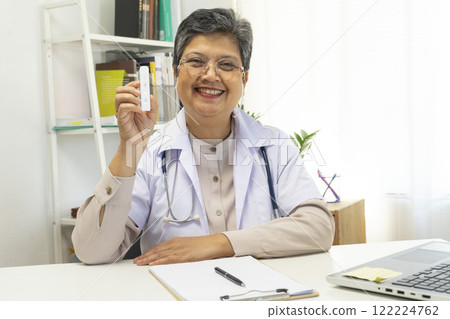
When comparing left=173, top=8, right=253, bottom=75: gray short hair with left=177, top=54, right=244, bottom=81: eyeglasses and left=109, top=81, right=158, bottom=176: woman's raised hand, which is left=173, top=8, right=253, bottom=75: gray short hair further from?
left=109, top=81, right=158, bottom=176: woman's raised hand

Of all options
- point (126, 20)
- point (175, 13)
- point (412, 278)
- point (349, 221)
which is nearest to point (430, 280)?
point (412, 278)

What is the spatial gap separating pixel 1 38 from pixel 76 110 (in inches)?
14.5

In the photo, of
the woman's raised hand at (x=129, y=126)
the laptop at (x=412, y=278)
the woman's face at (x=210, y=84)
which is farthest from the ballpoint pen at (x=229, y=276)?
the woman's face at (x=210, y=84)

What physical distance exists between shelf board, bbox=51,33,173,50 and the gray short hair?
2.69 ft

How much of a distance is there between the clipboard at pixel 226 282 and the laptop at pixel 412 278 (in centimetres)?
7

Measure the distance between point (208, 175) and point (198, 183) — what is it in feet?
0.15

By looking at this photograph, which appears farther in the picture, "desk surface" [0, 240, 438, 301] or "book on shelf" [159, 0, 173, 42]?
"book on shelf" [159, 0, 173, 42]

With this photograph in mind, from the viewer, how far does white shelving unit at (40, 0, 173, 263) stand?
1.89 meters

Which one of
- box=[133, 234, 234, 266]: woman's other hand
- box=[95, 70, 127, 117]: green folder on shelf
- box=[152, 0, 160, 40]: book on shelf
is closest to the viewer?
box=[133, 234, 234, 266]: woman's other hand

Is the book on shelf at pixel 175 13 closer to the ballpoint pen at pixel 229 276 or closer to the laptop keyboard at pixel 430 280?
the ballpoint pen at pixel 229 276

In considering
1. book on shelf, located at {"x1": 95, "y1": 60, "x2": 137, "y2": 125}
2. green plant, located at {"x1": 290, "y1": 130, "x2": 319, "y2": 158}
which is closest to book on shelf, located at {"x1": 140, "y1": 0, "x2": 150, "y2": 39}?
book on shelf, located at {"x1": 95, "y1": 60, "x2": 137, "y2": 125}

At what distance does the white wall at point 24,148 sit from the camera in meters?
1.81

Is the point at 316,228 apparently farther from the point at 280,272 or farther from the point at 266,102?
the point at 266,102
